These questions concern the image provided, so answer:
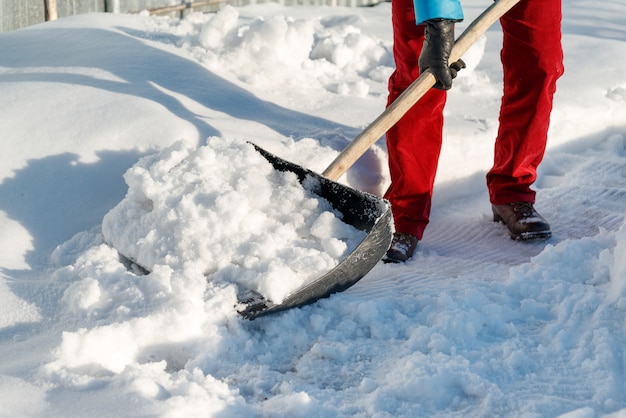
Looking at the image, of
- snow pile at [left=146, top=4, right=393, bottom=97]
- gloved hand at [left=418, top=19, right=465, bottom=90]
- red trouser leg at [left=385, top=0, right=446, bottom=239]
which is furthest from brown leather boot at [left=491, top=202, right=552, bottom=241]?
snow pile at [left=146, top=4, right=393, bottom=97]

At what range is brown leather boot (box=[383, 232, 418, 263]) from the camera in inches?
120

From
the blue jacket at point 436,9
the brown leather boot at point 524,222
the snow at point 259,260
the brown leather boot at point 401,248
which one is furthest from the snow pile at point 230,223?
the brown leather boot at point 524,222

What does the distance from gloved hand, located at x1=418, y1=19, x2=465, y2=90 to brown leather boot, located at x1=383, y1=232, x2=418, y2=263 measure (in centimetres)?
60

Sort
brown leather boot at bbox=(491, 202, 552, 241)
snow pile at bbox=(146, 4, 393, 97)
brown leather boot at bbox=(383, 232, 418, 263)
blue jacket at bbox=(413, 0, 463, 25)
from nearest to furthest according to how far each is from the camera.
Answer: blue jacket at bbox=(413, 0, 463, 25), brown leather boot at bbox=(383, 232, 418, 263), brown leather boot at bbox=(491, 202, 552, 241), snow pile at bbox=(146, 4, 393, 97)

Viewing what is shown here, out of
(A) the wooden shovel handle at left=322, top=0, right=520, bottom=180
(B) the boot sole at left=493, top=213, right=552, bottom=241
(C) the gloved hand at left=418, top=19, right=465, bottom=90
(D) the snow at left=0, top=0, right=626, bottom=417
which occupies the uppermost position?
(C) the gloved hand at left=418, top=19, right=465, bottom=90

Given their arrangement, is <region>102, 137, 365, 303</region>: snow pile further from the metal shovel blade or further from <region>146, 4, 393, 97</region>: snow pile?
<region>146, 4, 393, 97</region>: snow pile

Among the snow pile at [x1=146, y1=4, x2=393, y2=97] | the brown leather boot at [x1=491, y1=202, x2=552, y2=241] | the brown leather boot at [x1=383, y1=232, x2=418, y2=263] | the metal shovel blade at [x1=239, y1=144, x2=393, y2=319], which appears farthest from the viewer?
the snow pile at [x1=146, y1=4, x2=393, y2=97]

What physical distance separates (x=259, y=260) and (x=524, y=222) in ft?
4.04

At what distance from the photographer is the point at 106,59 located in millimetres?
4000

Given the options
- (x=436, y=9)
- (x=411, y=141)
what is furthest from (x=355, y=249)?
(x=436, y=9)

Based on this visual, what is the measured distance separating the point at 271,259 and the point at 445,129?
158cm

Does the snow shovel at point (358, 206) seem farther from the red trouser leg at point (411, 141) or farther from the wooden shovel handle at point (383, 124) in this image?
the red trouser leg at point (411, 141)

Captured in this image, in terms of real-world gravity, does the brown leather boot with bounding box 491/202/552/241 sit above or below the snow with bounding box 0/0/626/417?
below

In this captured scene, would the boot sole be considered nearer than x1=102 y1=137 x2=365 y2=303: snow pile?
No
